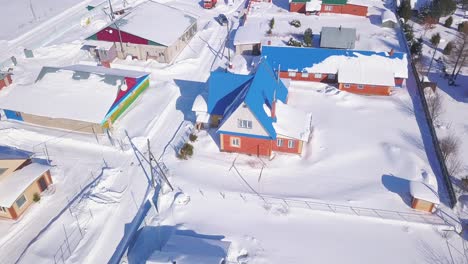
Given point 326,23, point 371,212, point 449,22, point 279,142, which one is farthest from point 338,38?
A: point 371,212

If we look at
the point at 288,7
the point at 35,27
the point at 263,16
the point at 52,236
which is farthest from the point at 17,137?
the point at 288,7

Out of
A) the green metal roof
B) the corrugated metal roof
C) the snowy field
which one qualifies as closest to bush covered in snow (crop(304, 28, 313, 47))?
the snowy field

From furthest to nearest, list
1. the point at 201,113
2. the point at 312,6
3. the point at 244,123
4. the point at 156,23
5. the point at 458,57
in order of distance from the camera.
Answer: the point at 312,6 < the point at 156,23 < the point at 458,57 < the point at 201,113 < the point at 244,123

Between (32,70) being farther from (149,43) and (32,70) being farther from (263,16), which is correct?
(263,16)

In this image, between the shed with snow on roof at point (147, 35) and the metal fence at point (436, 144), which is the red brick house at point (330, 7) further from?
the shed with snow on roof at point (147, 35)

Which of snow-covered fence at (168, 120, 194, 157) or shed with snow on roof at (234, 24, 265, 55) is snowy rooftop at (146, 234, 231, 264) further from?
shed with snow on roof at (234, 24, 265, 55)

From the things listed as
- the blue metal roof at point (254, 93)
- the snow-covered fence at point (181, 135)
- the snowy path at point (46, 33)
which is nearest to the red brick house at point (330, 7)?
the blue metal roof at point (254, 93)

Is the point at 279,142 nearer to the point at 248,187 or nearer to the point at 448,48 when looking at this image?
the point at 248,187
